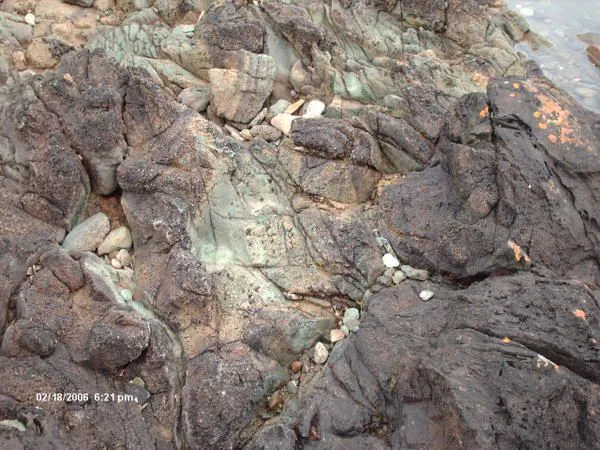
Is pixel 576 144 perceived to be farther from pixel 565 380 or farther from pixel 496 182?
pixel 565 380

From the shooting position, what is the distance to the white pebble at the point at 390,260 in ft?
18.9

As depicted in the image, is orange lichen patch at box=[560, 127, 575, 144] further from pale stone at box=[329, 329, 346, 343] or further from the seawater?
the seawater

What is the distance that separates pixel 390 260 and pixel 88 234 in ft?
10.2

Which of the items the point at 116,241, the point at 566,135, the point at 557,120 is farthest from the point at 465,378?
the point at 116,241

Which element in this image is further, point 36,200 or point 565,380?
point 36,200

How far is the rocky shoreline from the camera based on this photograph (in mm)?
4496

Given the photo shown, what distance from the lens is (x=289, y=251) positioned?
19.2ft

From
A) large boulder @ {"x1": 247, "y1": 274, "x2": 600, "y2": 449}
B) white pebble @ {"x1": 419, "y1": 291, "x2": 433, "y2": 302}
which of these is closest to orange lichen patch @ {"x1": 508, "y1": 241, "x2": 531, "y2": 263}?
large boulder @ {"x1": 247, "y1": 274, "x2": 600, "y2": 449}

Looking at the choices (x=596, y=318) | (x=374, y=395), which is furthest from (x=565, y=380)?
(x=374, y=395)

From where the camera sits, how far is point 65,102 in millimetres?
6109

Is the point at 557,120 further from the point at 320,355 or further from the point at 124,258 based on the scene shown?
the point at 124,258

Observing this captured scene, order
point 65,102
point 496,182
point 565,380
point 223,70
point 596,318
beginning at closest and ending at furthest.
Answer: point 565,380 < point 596,318 < point 496,182 < point 65,102 < point 223,70

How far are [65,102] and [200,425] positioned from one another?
146 inches

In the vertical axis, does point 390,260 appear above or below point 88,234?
above
